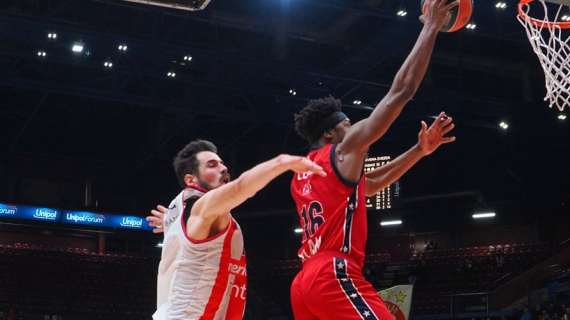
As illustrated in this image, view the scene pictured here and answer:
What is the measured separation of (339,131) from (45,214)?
17.8m

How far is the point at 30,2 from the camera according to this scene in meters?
14.4

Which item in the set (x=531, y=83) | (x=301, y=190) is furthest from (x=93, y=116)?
(x=301, y=190)

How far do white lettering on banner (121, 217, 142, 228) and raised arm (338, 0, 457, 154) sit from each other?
18295 mm

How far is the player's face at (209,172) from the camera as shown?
13.1 feet

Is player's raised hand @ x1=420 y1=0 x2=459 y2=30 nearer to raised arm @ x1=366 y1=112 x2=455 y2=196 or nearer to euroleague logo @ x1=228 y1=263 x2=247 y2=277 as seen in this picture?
raised arm @ x1=366 y1=112 x2=455 y2=196

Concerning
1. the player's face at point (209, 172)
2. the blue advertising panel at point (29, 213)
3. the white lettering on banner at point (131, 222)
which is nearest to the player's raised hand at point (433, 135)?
the player's face at point (209, 172)

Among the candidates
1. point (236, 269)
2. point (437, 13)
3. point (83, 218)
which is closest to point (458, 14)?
point (437, 13)

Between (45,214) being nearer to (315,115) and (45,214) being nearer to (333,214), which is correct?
(315,115)

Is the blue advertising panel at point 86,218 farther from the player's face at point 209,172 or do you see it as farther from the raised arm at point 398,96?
the raised arm at point 398,96

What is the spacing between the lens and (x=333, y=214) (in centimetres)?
371

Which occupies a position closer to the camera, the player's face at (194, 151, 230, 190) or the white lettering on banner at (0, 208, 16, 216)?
the player's face at (194, 151, 230, 190)

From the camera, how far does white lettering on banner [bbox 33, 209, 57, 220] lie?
2038cm

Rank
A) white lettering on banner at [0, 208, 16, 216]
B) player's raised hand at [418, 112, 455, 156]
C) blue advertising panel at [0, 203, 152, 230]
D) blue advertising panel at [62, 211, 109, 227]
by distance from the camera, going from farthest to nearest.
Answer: blue advertising panel at [62, 211, 109, 227], blue advertising panel at [0, 203, 152, 230], white lettering on banner at [0, 208, 16, 216], player's raised hand at [418, 112, 455, 156]

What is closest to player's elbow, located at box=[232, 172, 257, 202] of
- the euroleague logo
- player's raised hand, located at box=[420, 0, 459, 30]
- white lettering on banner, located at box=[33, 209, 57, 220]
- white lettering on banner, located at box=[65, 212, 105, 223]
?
the euroleague logo
